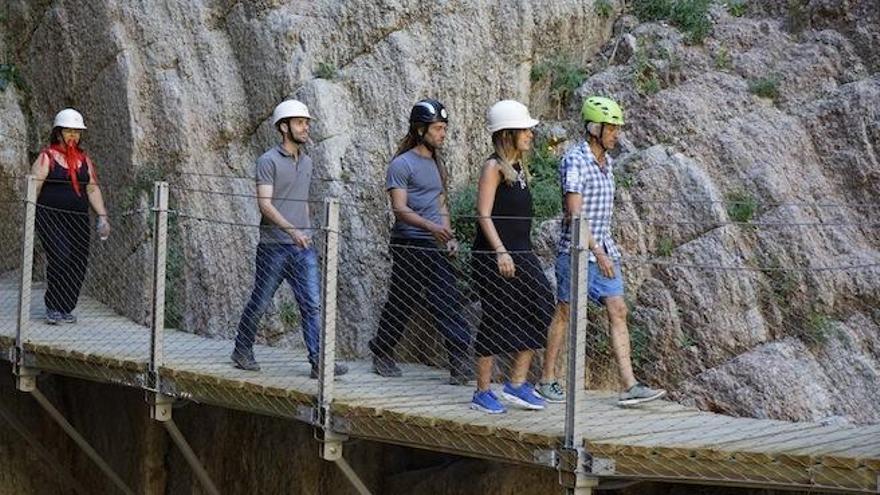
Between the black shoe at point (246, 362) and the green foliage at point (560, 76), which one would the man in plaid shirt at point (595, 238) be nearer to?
the black shoe at point (246, 362)

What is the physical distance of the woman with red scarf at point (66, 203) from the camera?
1260 centimetres

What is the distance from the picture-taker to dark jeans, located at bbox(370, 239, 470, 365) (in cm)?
1052

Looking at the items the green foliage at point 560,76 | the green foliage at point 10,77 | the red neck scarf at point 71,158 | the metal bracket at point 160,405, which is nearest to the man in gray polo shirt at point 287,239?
the metal bracket at point 160,405

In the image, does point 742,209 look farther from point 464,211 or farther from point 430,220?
point 430,220

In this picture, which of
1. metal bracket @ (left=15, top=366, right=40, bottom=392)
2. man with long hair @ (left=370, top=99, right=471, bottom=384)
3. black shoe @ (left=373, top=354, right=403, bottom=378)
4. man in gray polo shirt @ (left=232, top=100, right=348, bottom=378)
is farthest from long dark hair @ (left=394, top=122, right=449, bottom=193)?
metal bracket @ (left=15, top=366, right=40, bottom=392)

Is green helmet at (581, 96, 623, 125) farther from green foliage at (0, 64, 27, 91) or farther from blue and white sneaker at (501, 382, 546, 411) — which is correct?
green foliage at (0, 64, 27, 91)

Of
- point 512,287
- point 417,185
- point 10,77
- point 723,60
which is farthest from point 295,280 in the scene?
point 10,77

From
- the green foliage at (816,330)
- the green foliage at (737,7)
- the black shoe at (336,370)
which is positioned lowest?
the black shoe at (336,370)

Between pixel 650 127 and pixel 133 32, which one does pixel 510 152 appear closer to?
pixel 650 127

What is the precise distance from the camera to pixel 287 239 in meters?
10.6

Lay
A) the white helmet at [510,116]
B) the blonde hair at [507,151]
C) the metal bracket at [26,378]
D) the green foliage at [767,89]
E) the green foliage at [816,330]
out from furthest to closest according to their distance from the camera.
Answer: the green foliage at [767,89] → the metal bracket at [26,378] → the green foliage at [816,330] → the blonde hair at [507,151] → the white helmet at [510,116]

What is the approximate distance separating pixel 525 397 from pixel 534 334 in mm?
383

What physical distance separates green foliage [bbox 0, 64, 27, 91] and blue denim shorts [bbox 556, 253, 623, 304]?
784cm

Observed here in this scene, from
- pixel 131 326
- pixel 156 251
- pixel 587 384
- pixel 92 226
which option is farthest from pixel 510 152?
pixel 92 226
